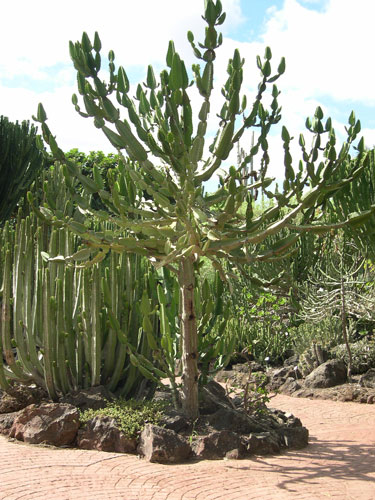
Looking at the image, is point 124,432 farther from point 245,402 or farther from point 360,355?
point 360,355

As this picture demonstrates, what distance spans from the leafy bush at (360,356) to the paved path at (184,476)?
404cm

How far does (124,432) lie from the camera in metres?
5.00

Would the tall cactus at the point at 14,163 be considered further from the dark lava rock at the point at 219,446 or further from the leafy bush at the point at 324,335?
the dark lava rock at the point at 219,446

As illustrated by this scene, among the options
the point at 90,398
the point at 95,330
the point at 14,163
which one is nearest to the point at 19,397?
the point at 90,398

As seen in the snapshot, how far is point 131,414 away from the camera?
205 inches

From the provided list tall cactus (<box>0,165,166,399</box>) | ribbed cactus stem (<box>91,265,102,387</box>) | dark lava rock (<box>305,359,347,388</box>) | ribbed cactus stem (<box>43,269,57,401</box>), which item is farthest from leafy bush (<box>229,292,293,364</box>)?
ribbed cactus stem (<box>43,269,57,401</box>)

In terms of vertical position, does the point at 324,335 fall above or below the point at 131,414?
above

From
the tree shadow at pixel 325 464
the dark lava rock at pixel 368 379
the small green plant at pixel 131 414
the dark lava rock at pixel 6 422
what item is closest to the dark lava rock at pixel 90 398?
the small green plant at pixel 131 414

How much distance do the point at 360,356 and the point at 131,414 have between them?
17.5ft

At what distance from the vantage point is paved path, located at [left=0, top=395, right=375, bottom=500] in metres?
3.87

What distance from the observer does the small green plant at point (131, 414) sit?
199 inches

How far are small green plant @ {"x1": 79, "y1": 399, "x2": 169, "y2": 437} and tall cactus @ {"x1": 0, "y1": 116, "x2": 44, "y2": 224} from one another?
7.44 meters

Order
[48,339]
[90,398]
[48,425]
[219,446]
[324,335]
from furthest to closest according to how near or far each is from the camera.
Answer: [324,335] < [48,339] < [90,398] < [48,425] < [219,446]

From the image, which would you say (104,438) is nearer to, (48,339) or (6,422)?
(6,422)
